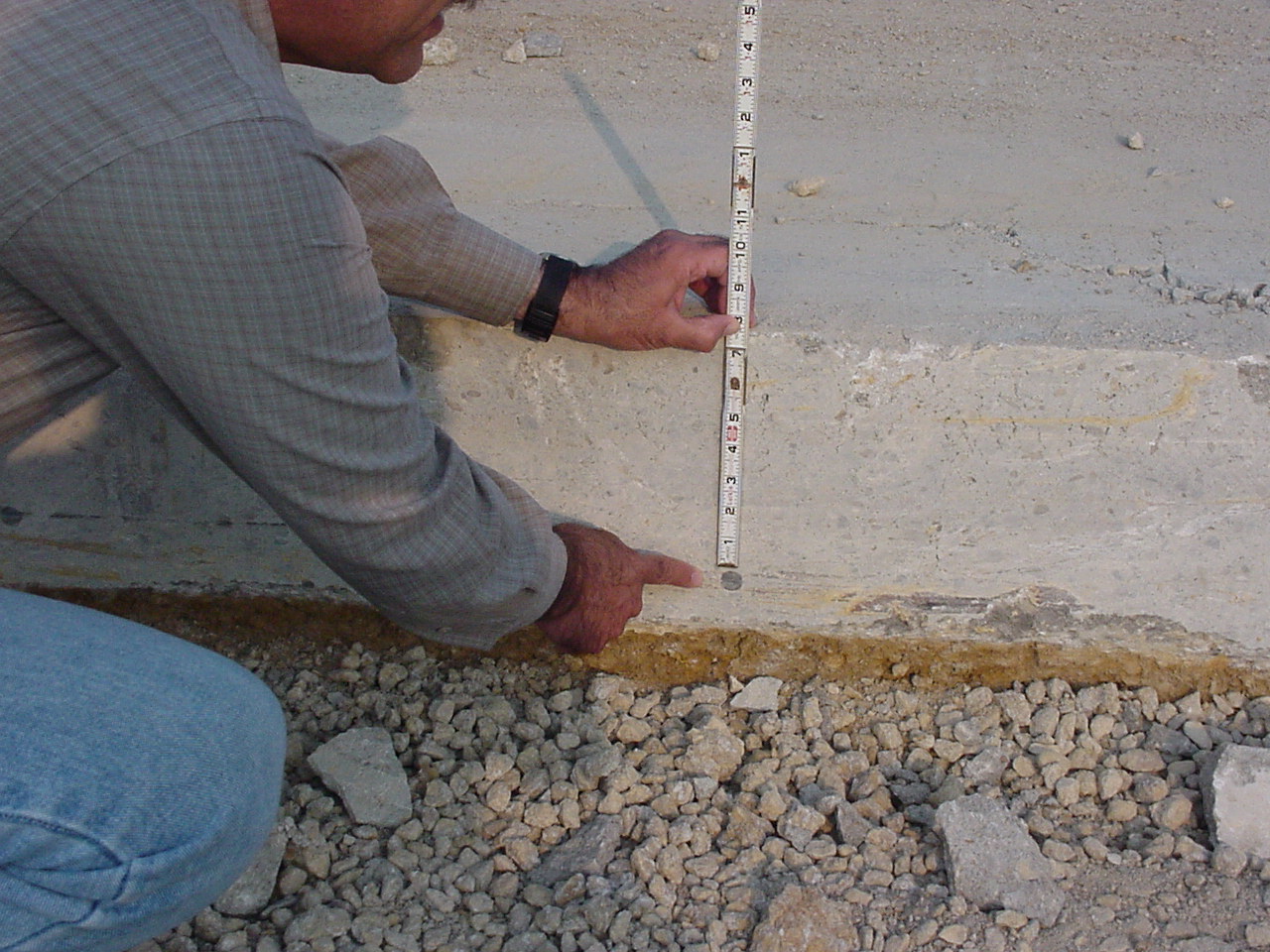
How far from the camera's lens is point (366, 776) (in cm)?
238

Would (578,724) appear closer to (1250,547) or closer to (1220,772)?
(1220,772)

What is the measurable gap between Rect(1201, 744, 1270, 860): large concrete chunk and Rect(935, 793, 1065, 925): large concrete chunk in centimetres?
35

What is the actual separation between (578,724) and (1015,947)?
0.95 m

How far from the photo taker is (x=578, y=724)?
2.58 metres

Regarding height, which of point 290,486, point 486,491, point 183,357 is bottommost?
point 486,491

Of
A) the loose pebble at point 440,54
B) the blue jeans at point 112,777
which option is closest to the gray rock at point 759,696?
the blue jeans at point 112,777

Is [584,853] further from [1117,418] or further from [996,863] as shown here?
Result: [1117,418]

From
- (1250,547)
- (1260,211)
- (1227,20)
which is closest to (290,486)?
(1250,547)

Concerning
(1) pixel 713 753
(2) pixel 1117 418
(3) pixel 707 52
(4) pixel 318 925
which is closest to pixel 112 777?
(4) pixel 318 925

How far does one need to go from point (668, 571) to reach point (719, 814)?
0.53 metres

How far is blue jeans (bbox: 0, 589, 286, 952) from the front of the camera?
4.52ft

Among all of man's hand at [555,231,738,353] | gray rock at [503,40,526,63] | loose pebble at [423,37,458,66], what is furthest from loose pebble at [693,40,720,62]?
man's hand at [555,231,738,353]

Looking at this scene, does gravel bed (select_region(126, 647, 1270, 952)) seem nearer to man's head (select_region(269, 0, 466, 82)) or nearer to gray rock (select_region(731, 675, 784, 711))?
gray rock (select_region(731, 675, 784, 711))

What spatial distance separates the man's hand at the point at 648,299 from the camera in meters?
2.34
